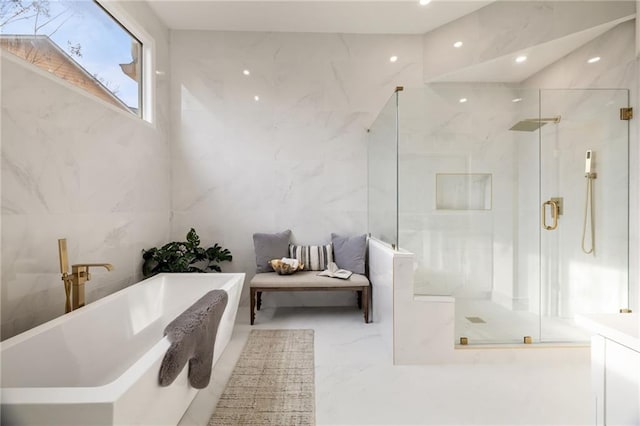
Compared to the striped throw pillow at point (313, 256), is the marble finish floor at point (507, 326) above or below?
below

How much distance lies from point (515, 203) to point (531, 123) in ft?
2.08

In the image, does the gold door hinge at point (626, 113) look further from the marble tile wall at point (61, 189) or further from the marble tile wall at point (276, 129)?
the marble tile wall at point (61, 189)

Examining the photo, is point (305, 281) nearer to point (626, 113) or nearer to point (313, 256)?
point (313, 256)

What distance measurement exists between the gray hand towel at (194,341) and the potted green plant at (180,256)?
125cm

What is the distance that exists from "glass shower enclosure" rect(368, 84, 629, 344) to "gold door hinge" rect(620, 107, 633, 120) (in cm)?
1

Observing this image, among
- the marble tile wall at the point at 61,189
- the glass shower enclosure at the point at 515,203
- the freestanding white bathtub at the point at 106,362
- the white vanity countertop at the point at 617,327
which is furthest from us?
the glass shower enclosure at the point at 515,203

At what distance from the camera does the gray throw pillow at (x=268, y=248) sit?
11.5ft

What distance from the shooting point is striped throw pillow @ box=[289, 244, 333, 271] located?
3566 millimetres

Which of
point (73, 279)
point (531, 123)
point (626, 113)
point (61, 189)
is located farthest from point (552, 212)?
point (61, 189)

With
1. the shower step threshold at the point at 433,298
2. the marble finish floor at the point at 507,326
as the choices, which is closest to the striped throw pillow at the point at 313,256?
the shower step threshold at the point at 433,298

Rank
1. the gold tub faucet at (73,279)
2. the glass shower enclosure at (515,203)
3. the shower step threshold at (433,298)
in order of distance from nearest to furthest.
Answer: the gold tub faucet at (73,279) < the shower step threshold at (433,298) < the glass shower enclosure at (515,203)

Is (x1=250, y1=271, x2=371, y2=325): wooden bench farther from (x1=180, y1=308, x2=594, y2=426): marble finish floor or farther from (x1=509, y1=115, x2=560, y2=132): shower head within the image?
(x1=509, y1=115, x2=560, y2=132): shower head

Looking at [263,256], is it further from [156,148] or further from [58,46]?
[58,46]

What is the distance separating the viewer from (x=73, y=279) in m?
1.98
